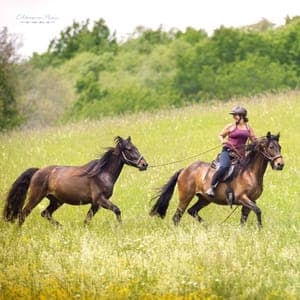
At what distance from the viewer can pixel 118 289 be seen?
10.3 meters

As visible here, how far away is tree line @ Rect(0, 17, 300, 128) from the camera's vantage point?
53.8 metres

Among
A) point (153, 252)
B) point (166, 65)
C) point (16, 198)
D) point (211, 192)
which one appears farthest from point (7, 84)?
point (166, 65)

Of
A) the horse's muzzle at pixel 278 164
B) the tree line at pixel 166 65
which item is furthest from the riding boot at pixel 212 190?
the tree line at pixel 166 65

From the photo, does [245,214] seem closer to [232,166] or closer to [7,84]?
[232,166]

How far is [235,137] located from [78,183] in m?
3.15

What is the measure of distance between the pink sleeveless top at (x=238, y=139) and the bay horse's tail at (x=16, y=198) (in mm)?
4021

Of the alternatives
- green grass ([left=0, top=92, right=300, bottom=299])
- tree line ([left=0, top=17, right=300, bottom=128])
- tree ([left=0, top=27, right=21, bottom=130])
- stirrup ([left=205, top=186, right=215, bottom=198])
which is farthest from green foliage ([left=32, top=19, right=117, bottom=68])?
stirrup ([left=205, top=186, right=215, bottom=198])

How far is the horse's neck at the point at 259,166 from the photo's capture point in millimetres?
15258

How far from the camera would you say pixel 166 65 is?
6962 cm

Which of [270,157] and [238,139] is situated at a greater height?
[238,139]

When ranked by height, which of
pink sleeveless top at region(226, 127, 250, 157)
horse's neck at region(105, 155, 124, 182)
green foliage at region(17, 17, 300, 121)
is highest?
pink sleeveless top at region(226, 127, 250, 157)

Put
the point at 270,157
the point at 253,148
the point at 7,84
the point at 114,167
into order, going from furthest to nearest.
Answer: the point at 7,84 → the point at 114,167 → the point at 253,148 → the point at 270,157

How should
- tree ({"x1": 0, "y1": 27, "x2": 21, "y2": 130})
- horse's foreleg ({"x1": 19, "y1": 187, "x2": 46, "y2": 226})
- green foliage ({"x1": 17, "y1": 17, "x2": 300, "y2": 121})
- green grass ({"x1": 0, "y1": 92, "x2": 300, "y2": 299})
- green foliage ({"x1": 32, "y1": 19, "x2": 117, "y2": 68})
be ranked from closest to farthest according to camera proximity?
green grass ({"x1": 0, "y1": 92, "x2": 300, "y2": 299}) < horse's foreleg ({"x1": 19, "y1": 187, "x2": 46, "y2": 226}) < tree ({"x1": 0, "y1": 27, "x2": 21, "y2": 130}) < green foliage ({"x1": 17, "y1": 17, "x2": 300, "y2": 121}) < green foliage ({"x1": 32, "y1": 19, "x2": 117, "y2": 68})

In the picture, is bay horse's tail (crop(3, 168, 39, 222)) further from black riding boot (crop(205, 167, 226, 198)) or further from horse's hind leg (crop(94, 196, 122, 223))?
black riding boot (crop(205, 167, 226, 198))
